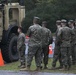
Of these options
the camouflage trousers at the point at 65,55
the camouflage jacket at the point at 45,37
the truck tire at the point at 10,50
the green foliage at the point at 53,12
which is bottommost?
the green foliage at the point at 53,12

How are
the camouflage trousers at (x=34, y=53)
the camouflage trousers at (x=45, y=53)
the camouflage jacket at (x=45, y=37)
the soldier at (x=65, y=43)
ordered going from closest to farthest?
the camouflage trousers at (x=34, y=53), the soldier at (x=65, y=43), the camouflage jacket at (x=45, y=37), the camouflage trousers at (x=45, y=53)

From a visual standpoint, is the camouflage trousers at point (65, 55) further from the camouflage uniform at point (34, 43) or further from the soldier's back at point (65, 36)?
the camouflage uniform at point (34, 43)

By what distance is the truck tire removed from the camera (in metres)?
18.4

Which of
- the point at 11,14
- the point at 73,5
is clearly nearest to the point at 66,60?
the point at 11,14

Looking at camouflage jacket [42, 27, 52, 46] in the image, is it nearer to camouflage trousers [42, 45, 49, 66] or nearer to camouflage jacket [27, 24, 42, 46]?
camouflage trousers [42, 45, 49, 66]

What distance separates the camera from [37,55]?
48.3ft

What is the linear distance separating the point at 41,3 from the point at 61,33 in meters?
49.5

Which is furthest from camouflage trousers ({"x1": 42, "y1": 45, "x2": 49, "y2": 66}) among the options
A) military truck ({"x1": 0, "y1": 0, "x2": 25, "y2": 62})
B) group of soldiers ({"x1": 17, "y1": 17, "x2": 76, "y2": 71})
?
military truck ({"x1": 0, "y1": 0, "x2": 25, "y2": 62})

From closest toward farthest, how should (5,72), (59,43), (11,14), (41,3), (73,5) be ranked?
(5,72) < (59,43) < (11,14) < (73,5) < (41,3)

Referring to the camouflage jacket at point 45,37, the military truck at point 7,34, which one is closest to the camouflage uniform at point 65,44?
the camouflage jacket at point 45,37

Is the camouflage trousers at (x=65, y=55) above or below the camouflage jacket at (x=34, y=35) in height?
below

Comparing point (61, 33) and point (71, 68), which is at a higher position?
point (61, 33)

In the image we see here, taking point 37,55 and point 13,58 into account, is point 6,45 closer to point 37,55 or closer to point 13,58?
point 13,58

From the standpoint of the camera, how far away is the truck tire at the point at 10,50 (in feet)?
60.2
